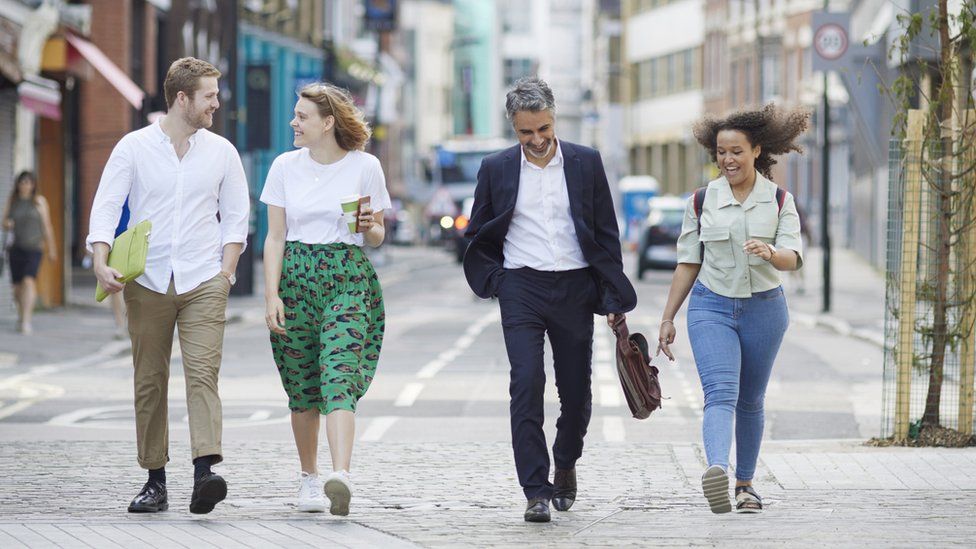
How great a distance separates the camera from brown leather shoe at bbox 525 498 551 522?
25.9ft

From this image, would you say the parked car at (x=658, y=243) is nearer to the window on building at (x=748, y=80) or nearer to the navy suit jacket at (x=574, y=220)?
the navy suit jacket at (x=574, y=220)

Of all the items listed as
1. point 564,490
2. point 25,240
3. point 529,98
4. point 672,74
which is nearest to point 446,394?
point 564,490

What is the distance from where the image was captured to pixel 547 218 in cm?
805

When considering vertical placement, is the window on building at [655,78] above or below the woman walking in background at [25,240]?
above

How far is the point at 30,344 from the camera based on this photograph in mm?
20172

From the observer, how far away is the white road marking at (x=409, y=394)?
46.4 feet

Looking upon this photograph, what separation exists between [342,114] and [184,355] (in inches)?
45.9

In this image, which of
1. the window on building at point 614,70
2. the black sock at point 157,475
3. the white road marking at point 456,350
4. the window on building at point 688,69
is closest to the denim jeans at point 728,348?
the black sock at point 157,475

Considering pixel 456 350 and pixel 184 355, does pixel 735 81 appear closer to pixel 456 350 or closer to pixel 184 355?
pixel 456 350

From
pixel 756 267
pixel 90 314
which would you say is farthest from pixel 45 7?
pixel 756 267

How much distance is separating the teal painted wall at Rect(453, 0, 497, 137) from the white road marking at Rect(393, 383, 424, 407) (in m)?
A: 110

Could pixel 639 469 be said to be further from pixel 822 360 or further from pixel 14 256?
pixel 14 256

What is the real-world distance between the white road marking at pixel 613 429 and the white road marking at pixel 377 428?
4.38 feet

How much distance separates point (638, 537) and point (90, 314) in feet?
62.3
